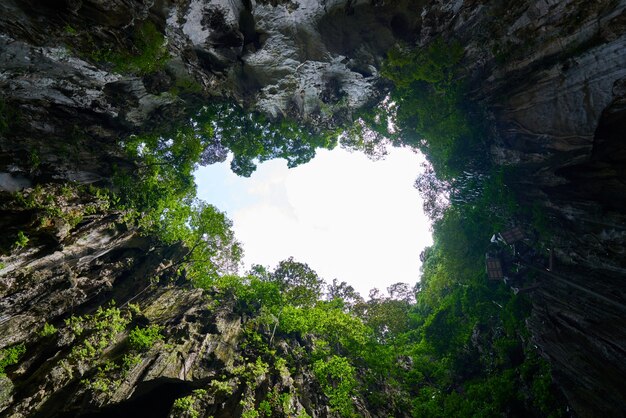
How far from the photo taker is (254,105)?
21.7 metres

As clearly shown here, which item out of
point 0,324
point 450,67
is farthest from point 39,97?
point 450,67

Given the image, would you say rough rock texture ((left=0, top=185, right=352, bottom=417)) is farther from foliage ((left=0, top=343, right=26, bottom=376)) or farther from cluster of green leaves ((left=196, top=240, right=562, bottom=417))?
cluster of green leaves ((left=196, top=240, right=562, bottom=417))

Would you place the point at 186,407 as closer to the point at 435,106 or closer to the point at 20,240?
the point at 20,240

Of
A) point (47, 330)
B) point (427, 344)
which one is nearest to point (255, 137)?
point (47, 330)

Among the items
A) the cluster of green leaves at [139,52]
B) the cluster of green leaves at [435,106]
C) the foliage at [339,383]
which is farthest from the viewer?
Answer: the cluster of green leaves at [435,106]

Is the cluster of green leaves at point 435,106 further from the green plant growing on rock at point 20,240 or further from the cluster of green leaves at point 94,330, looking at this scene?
the cluster of green leaves at point 94,330

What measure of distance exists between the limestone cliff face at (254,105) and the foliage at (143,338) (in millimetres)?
733

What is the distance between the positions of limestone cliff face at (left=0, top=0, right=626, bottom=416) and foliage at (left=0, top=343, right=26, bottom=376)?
0.64m

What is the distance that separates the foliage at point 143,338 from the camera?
17.2 meters

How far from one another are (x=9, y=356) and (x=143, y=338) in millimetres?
5514

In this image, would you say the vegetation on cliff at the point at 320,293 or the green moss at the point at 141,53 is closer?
the green moss at the point at 141,53

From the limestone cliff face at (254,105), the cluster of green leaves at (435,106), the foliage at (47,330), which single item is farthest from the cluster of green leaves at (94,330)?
the cluster of green leaves at (435,106)

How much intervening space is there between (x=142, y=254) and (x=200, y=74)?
14232 millimetres

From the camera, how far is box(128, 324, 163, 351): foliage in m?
17.2
